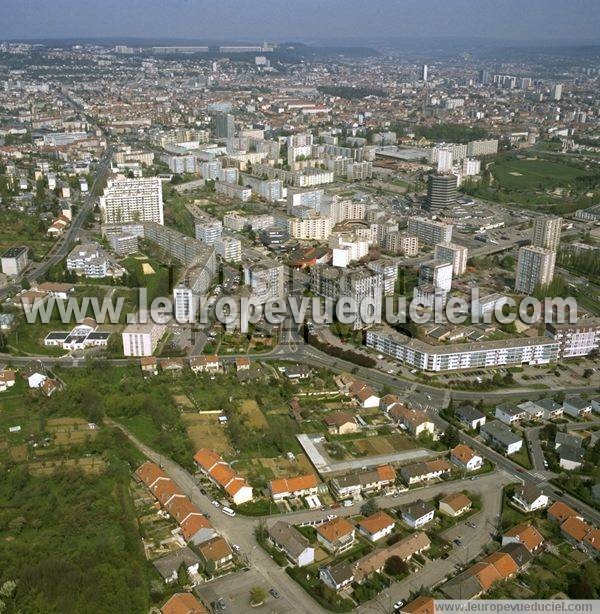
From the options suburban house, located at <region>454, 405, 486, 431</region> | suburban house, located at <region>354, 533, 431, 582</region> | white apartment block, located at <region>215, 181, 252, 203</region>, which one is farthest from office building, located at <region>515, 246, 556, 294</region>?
white apartment block, located at <region>215, 181, 252, 203</region>

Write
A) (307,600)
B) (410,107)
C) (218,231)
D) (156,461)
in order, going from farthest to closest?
1. (410,107)
2. (218,231)
3. (156,461)
4. (307,600)

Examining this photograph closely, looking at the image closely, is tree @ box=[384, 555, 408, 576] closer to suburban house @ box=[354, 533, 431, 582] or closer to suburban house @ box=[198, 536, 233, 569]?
suburban house @ box=[354, 533, 431, 582]

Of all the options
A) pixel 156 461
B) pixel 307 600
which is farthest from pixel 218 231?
pixel 307 600

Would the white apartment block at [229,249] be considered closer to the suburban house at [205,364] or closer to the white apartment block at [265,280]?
the white apartment block at [265,280]

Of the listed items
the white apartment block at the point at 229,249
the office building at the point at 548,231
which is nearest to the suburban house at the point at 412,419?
the white apartment block at the point at 229,249

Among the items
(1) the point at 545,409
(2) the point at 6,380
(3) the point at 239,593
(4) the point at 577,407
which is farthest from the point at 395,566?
(2) the point at 6,380

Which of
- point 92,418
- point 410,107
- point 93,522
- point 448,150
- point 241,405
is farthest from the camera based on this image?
point 410,107

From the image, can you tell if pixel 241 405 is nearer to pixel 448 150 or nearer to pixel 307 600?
pixel 307 600
